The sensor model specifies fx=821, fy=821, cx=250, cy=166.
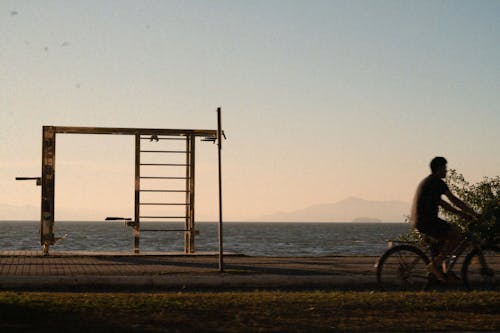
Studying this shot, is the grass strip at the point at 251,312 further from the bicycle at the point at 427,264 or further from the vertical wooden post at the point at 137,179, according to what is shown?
the vertical wooden post at the point at 137,179

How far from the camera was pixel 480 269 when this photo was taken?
1094 cm

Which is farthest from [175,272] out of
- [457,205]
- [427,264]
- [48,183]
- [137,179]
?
[48,183]

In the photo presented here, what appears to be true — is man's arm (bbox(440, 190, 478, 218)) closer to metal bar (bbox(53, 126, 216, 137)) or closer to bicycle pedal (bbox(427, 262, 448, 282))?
bicycle pedal (bbox(427, 262, 448, 282))

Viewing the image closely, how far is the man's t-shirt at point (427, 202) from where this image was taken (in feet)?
34.6

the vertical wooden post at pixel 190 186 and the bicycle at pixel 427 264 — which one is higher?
the vertical wooden post at pixel 190 186

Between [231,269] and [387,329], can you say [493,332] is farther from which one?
[231,269]

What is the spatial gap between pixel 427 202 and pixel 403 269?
3.30 feet

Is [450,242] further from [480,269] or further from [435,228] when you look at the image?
[480,269]

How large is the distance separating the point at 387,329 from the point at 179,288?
16.4 ft

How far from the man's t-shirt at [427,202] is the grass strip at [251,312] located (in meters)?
0.96

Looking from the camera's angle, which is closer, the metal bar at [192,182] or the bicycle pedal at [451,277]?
the bicycle pedal at [451,277]

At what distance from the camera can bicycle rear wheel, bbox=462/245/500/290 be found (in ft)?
35.8

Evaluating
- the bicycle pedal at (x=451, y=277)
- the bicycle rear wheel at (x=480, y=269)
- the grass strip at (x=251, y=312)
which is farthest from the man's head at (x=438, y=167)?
the grass strip at (x=251, y=312)

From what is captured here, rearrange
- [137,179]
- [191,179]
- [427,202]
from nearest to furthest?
[427,202]
[137,179]
[191,179]
